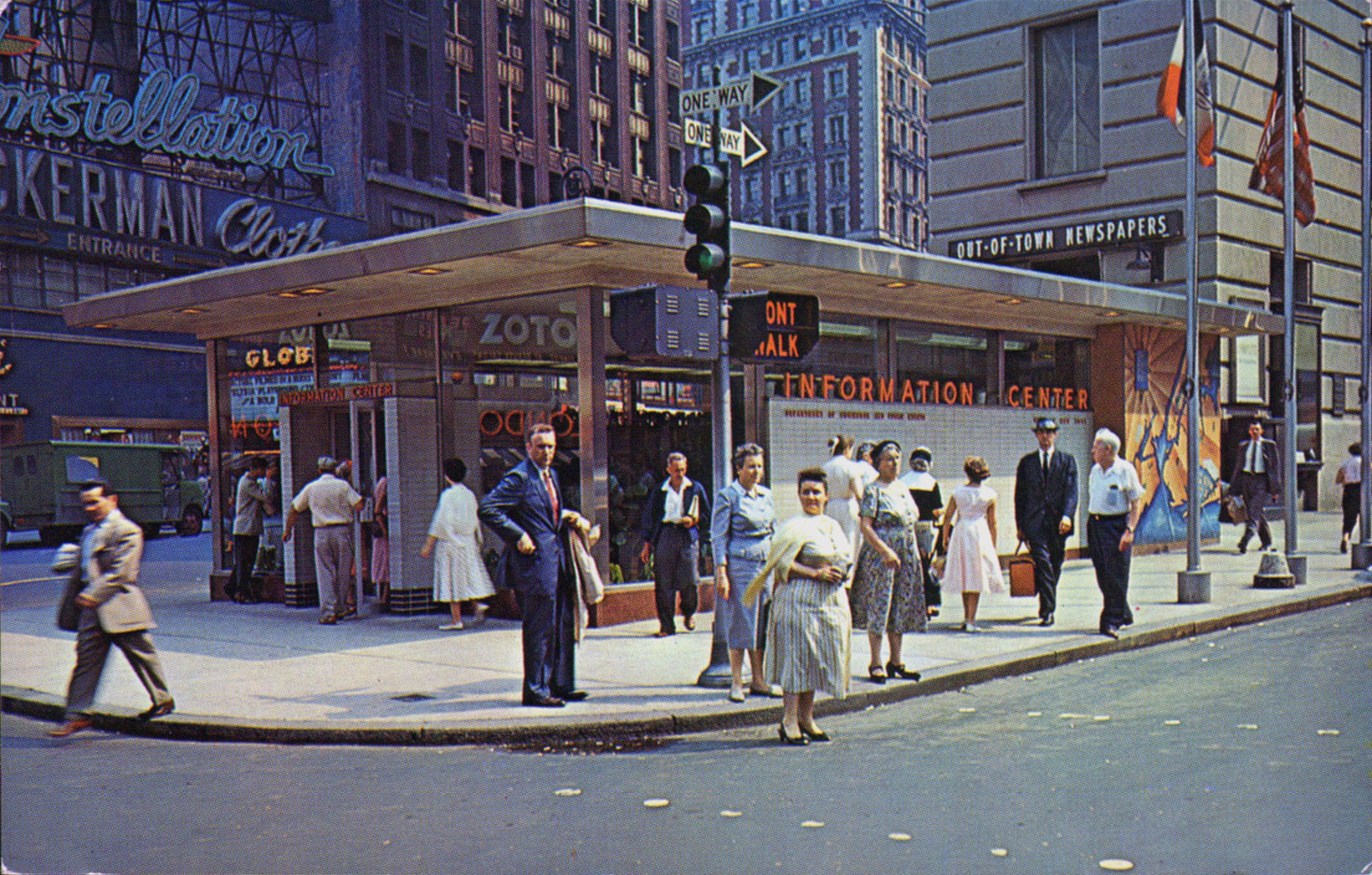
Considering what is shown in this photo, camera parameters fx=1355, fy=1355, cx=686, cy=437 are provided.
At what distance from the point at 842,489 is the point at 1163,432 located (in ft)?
30.4

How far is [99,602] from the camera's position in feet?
26.6

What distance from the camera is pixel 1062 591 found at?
14609 millimetres

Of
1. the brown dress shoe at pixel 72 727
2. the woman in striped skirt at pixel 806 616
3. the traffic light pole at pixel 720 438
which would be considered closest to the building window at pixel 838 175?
the traffic light pole at pixel 720 438

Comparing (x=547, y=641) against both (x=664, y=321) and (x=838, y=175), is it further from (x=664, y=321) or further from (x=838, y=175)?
(x=838, y=175)

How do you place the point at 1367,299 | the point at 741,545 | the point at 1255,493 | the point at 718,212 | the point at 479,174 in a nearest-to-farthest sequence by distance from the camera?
the point at 741,545 < the point at 718,212 < the point at 1367,299 < the point at 1255,493 < the point at 479,174

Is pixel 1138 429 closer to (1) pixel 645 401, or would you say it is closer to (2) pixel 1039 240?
(2) pixel 1039 240

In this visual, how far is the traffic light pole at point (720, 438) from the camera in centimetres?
904

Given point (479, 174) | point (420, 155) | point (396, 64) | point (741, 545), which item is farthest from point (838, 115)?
point (741, 545)

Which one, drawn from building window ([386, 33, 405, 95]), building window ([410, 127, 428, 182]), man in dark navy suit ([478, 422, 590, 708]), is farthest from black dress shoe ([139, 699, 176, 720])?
building window ([410, 127, 428, 182])

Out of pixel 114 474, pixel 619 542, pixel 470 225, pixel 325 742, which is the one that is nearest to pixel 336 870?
pixel 325 742

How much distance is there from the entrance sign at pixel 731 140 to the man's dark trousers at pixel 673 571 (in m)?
3.94

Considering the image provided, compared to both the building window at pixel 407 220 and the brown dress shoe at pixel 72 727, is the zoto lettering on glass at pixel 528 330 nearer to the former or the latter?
the brown dress shoe at pixel 72 727

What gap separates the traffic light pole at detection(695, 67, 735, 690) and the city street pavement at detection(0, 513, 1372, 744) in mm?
168

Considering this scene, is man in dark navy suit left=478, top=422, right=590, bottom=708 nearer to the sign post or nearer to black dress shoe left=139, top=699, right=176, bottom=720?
the sign post
